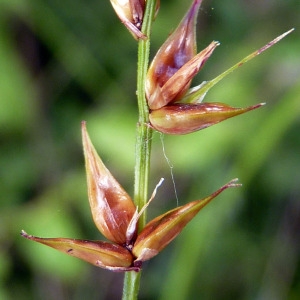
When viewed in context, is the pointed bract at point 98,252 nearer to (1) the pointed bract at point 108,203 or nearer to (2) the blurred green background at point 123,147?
(1) the pointed bract at point 108,203

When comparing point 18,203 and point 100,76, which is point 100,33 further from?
point 18,203

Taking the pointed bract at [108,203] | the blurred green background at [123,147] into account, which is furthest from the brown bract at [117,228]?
the blurred green background at [123,147]

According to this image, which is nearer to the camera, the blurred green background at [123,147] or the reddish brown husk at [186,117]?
the reddish brown husk at [186,117]

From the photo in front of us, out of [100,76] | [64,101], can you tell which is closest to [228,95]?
[100,76]

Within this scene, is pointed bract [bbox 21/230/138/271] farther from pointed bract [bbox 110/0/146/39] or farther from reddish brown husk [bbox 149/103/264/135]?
pointed bract [bbox 110/0/146/39]

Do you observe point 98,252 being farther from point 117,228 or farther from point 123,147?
point 123,147

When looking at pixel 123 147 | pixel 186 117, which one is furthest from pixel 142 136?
pixel 123 147
